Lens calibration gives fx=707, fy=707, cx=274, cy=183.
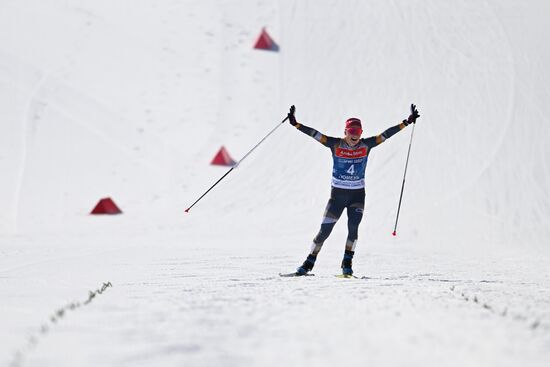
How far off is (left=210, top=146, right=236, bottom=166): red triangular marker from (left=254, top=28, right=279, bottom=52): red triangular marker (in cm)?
512

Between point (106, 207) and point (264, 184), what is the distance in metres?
3.63

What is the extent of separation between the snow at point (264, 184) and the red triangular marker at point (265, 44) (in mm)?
212

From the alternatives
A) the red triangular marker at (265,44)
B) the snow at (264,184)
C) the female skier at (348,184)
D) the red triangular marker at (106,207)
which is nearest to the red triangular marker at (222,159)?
the snow at (264,184)

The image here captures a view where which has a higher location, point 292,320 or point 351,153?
point 351,153

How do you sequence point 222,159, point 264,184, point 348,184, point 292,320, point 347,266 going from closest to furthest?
1. point 292,320
2. point 347,266
3. point 348,184
4. point 264,184
5. point 222,159

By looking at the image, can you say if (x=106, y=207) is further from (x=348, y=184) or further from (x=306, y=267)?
(x=348, y=184)

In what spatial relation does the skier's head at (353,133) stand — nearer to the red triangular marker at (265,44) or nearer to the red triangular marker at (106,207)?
the red triangular marker at (106,207)

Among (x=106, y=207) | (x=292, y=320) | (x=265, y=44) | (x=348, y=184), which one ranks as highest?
(x=265, y=44)

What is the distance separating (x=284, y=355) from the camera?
4016 mm

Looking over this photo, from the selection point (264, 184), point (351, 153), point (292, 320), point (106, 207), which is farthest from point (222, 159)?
point (292, 320)

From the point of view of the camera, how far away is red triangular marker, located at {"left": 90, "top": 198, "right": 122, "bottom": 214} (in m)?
15.2

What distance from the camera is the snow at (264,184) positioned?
4.64m

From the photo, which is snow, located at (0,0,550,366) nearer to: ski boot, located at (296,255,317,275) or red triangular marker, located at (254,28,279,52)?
red triangular marker, located at (254,28,279,52)

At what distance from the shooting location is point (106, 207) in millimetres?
15289
